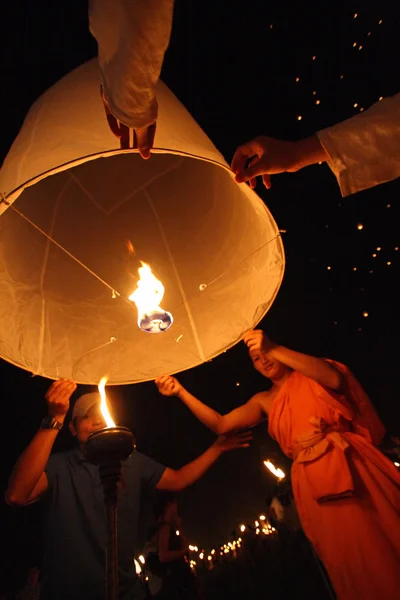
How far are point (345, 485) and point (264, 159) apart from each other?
5.84 ft

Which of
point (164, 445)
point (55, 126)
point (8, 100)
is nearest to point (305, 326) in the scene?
point (164, 445)

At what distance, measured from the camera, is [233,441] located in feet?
8.00

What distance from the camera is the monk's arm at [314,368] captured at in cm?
250

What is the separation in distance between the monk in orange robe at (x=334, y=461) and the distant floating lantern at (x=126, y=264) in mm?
364

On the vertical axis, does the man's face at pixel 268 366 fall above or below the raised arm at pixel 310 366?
above

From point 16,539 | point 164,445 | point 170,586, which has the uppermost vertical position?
point 164,445

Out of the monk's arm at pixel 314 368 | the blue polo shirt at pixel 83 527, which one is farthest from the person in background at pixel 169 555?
the monk's arm at pixel 314 368

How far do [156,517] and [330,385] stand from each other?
3.29 metres

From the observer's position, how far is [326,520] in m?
2.07

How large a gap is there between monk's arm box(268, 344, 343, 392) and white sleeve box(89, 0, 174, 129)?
1.97m

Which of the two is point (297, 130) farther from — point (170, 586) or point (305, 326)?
point (170, 586)

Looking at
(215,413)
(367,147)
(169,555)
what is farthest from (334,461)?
(169,555)

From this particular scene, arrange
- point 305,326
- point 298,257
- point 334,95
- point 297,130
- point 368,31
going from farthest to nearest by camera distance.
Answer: point 305,326
point 298,257
point 297,130
point 334,95
point 368,31

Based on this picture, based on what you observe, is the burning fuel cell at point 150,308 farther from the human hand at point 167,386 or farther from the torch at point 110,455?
the human hand at point 167,386
